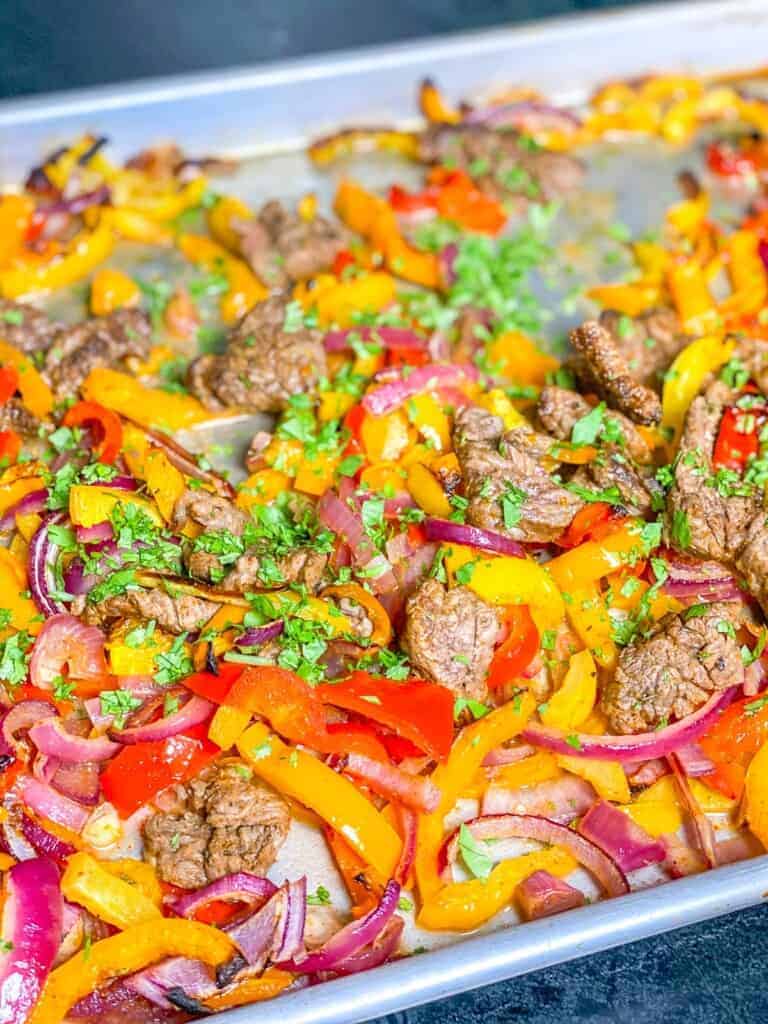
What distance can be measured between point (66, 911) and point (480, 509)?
1652 mm

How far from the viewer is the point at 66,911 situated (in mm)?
3209

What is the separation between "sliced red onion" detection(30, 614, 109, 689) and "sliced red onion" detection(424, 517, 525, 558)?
1.07 meters

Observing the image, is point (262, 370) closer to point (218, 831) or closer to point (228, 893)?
→ point (218, 831)

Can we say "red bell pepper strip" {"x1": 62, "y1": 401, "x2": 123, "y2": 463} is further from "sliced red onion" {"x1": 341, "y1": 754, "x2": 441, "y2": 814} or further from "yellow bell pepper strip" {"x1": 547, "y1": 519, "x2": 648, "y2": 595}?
"yellow bell pepper strip" {"x1": 547, "y1": 519, "x2": 648, "y2": 595}

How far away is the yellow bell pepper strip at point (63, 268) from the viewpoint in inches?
197

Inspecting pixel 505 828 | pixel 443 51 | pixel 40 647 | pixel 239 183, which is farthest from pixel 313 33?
pixel 505 828

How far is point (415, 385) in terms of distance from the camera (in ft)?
14.1

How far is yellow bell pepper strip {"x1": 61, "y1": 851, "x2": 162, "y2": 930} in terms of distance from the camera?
3.18 meters

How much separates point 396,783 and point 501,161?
126 inches

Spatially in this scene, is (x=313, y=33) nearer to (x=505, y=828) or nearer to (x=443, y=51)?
(x=443, y=51)

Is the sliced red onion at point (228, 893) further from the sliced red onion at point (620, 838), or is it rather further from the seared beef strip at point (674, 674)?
the seared beef strip at point (674, 674)

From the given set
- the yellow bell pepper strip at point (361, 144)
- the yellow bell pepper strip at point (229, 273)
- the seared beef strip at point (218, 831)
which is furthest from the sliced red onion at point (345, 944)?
the yellow bell pepper strip at point (361, 144)

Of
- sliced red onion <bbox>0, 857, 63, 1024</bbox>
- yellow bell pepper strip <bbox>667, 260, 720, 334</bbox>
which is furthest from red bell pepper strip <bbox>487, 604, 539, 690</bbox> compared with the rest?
yellow bell pepper strip <bbox>667, 260, 720, 334</bbox>

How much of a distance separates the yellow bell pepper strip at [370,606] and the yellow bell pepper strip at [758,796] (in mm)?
1105
